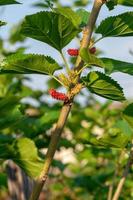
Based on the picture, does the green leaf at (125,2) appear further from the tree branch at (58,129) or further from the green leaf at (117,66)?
the green leaf at (117,66)

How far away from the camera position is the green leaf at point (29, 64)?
1984 mm

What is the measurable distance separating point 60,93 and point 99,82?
169 mm

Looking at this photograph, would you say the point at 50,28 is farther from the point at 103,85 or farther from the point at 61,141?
the point at 61,141

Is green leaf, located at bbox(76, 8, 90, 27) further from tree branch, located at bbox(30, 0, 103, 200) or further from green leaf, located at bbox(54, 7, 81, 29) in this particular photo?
tree branch, located at bbox(30, 0, 103, 200)

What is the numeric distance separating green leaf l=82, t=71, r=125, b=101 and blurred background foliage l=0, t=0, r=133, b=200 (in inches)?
14.5

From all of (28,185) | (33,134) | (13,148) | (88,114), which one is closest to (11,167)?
(28,185)

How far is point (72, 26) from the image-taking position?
6.53ft

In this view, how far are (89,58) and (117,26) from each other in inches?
11.1

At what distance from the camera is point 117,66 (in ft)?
6.70

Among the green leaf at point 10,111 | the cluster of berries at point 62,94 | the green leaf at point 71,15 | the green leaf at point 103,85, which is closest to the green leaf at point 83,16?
the green leaf at point 71,15

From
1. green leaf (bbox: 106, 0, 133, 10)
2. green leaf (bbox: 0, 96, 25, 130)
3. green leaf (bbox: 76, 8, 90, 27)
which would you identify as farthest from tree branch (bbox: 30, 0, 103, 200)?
green leaf (bbox: 0, 96, 25, 130)

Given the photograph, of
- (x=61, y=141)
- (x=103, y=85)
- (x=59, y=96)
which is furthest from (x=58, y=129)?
(x=61, y=141)

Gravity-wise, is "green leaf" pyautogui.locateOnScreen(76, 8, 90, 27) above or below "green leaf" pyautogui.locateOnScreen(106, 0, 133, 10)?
below

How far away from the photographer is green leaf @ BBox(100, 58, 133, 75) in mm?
2000
